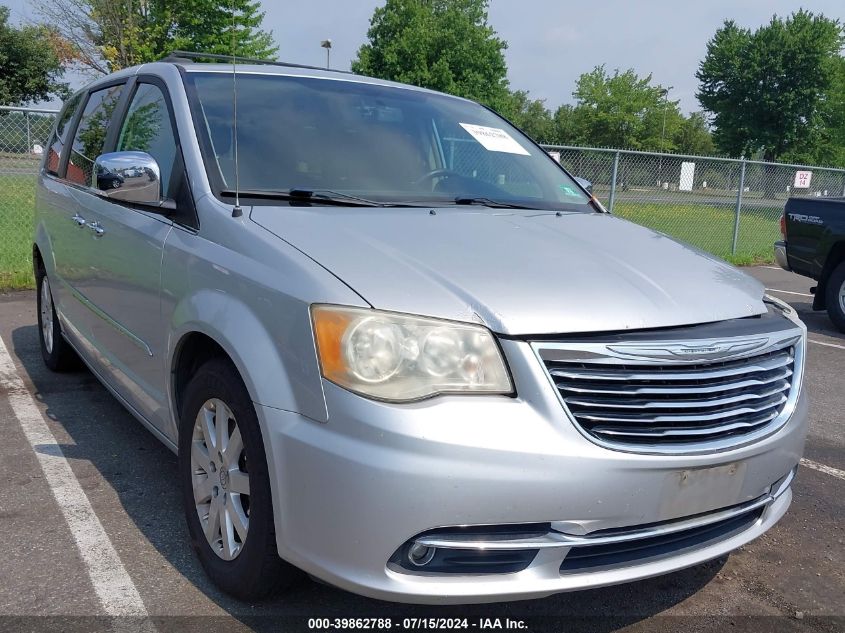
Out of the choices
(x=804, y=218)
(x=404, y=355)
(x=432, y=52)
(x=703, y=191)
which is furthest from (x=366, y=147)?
(x=432, y=52)

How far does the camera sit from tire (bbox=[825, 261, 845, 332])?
7.83 meters

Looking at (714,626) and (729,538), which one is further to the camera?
(714,626)

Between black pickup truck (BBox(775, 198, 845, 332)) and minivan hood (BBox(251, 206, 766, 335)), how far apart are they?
577 centimetres

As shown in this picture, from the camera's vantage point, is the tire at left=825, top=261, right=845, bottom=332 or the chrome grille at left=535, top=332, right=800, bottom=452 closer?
the chrome grille at left=535, top=332, right=800, bottom=452

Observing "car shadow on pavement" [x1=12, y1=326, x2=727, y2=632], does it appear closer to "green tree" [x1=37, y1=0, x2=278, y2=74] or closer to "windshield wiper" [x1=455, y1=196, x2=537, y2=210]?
"windshield wiper" [x1=455, y1=196, x2=537, y2=210]

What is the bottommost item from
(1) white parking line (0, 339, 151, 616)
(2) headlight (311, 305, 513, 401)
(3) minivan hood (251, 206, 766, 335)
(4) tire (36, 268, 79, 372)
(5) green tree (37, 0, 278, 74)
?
(1) white parking line (0, 339, 151, 616)

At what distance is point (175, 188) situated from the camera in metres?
2.93

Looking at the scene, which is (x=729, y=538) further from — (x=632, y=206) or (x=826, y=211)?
(x=632, y=206)

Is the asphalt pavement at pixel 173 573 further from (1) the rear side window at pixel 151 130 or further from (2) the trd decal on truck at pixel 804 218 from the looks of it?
(2) the trd decal on truck at pixel 804 218

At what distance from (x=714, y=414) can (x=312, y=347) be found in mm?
1146

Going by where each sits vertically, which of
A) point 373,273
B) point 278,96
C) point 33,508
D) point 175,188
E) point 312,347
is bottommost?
point 33,508

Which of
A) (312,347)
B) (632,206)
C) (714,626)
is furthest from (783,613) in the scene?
(632,206)

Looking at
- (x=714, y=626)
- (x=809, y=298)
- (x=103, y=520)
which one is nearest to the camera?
(x=714, y=626)

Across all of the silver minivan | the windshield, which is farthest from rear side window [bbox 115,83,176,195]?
the windshield
